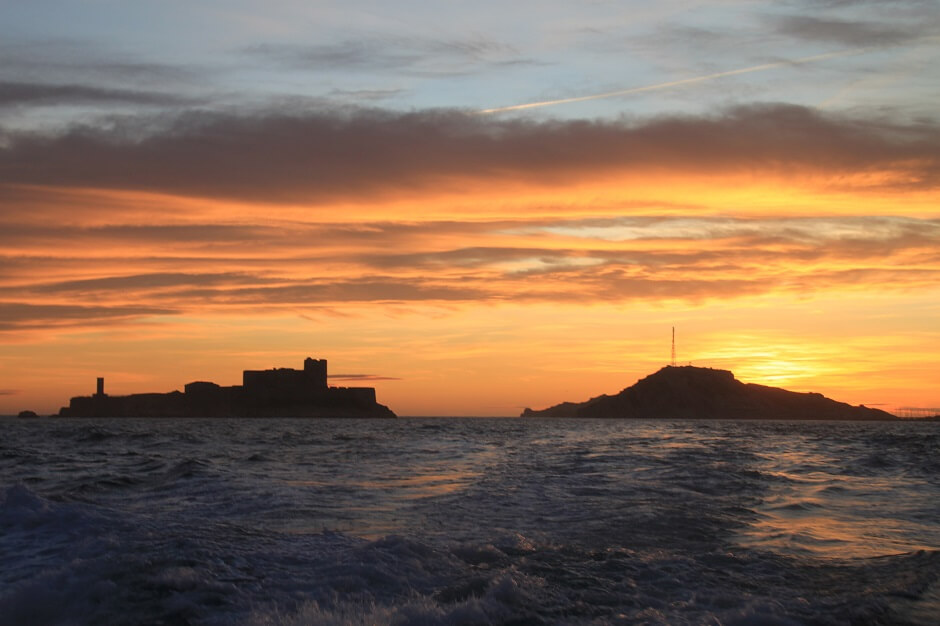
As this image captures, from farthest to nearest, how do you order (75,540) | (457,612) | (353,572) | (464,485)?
(464,485) → (75,540) → (353,572) → (457,612)

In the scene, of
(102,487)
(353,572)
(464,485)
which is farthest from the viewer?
(464,485)

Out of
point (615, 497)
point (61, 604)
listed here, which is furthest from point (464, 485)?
point (61, 604)

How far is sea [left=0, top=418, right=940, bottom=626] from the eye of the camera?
9.28 meters

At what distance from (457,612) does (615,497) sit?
36.8 ft


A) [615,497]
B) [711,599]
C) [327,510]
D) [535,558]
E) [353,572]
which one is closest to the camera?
[711,599]

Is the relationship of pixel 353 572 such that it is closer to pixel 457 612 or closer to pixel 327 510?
pixel 457 612

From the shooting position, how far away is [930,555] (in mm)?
12234

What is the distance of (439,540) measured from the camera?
1334 cm

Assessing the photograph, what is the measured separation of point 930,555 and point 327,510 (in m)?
11.7

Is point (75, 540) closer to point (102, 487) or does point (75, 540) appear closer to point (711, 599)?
point (102, 487)

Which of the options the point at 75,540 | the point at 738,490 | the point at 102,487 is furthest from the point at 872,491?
the point at 102,487

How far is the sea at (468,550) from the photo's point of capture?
928 centimetres

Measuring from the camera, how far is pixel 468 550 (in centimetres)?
1228

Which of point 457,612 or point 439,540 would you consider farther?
point 439,540
